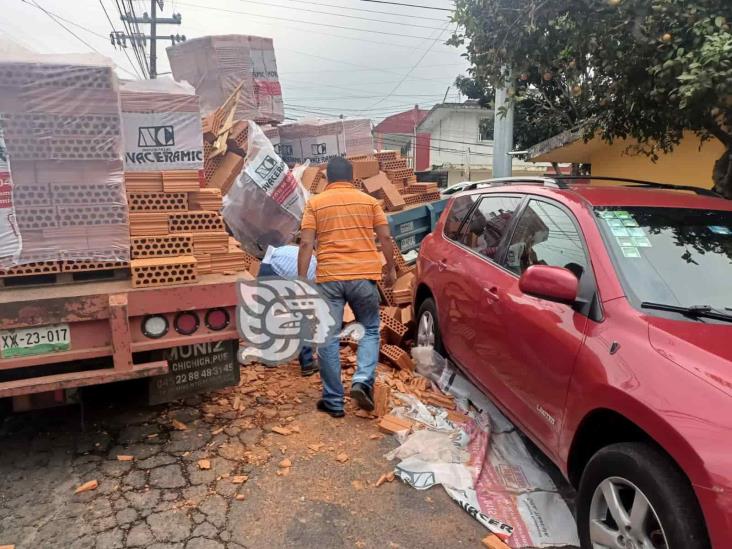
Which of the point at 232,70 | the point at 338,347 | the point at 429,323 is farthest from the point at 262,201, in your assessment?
the point at 232,70

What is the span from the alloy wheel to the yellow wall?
18.8 ft

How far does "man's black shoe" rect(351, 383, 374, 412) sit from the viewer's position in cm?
397

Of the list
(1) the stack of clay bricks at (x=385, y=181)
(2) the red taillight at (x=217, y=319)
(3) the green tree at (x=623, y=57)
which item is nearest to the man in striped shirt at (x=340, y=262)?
(2) the red taillight at (x=217, y=319)

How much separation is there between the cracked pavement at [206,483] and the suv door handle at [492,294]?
3.84 ft

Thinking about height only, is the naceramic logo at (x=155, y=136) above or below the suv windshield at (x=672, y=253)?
above

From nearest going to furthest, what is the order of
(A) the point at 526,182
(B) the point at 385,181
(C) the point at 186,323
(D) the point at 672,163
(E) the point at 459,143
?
(C) the point at 186,323
(A) the point at 526,182
(D) the point at 672,163
(B) the point at 385,181
(E) the point at 459,143

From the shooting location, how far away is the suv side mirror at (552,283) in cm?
258

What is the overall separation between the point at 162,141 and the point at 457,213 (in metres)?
2.52

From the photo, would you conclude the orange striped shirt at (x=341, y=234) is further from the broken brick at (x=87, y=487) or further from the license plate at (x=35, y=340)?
the broken brick at (x=87, y=487)

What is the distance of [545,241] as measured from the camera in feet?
10.8

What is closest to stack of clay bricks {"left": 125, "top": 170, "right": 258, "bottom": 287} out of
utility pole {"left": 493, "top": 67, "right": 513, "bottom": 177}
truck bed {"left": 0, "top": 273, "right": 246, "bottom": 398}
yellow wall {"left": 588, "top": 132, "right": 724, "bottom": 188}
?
truck bed {"left": 0, "top": 273, "right": 246, "bottom": 398}

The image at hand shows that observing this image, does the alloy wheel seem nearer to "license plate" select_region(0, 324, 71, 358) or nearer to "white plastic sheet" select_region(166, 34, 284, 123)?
"license plate" select_region(0, 324, 71, 358)

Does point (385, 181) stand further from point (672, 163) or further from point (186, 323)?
point (186, 323)

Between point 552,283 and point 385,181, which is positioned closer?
point 552,283
